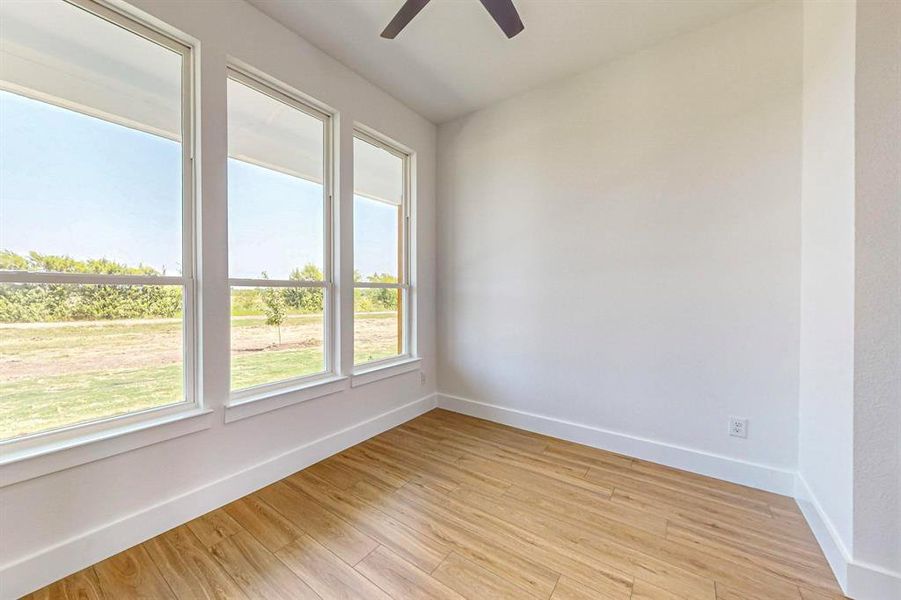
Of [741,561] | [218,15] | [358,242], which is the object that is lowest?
[741,561]

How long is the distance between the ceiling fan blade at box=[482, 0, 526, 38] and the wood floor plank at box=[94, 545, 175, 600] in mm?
2884

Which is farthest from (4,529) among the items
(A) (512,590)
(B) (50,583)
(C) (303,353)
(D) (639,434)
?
(D) (639,434)

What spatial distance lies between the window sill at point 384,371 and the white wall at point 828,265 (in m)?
2.60

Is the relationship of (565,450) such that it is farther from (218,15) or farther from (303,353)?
(218,15)

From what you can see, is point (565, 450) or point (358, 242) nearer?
point (565, 450)

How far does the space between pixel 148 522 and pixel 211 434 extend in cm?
42

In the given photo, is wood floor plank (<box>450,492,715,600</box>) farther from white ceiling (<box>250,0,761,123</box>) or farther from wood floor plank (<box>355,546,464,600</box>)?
white ceiling (<box>250,0,761,123</box>)

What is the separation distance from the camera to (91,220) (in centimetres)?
152

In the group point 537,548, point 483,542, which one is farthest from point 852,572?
point 483,542

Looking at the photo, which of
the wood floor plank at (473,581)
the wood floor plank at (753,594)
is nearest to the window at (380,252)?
the wood floor plank at (473,581)

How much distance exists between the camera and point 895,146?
48.8 inches

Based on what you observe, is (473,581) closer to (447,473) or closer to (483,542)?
(483,542)

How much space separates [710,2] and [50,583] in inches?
167

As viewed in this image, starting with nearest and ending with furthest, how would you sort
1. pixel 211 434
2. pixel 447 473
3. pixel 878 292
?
pixel 878 292, pixel 211 434, pixel 447 473
